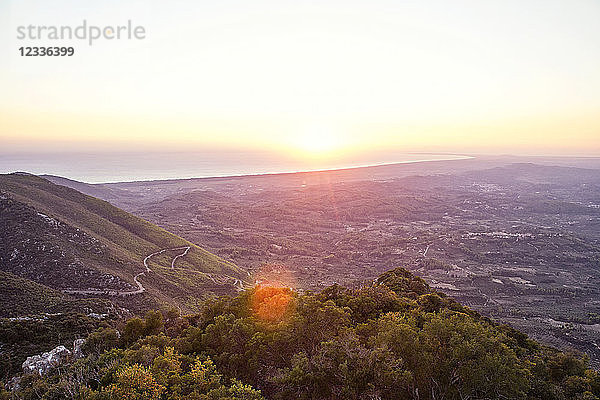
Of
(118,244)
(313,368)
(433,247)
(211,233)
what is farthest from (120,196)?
(313,368)

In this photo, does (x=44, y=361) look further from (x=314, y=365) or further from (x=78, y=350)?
(x=314, y=365)

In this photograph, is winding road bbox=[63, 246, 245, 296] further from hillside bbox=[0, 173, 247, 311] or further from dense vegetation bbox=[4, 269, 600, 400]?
dense vegetation bbox=[4, 269, 600, 400]

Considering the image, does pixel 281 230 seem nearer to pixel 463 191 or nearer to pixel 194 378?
pixel 194 378

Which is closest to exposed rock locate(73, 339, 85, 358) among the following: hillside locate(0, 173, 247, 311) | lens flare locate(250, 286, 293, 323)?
lens flare locate(250, 286, 293, 323)

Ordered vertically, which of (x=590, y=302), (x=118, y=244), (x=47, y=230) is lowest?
(x=590, y=302)

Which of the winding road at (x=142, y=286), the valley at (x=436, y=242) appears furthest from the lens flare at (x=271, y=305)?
the valley at (x=436, y=242)

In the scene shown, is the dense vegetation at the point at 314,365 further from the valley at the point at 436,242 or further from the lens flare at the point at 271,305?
the valley at the point at 436,242
